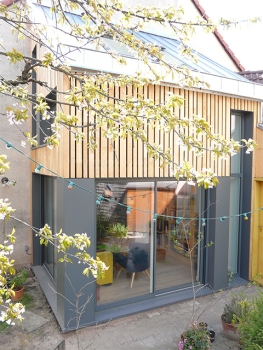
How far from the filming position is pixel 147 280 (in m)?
5.86

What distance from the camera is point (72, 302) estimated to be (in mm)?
4750

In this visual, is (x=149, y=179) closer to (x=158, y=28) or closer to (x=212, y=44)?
(x=158, y=28)

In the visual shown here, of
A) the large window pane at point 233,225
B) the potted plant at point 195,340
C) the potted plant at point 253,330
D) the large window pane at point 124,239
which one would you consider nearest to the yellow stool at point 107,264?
the large window pane at point 124,239

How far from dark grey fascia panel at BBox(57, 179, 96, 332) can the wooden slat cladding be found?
30 cm

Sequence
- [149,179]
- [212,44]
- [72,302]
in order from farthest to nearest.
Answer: [212,44]
[149,179]
[72,302]

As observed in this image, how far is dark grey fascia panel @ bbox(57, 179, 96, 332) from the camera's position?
4.68 metres

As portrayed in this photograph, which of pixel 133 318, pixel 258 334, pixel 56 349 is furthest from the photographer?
pixel 133 318

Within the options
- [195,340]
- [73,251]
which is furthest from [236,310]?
[73,251]

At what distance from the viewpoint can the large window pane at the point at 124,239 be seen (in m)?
5.42

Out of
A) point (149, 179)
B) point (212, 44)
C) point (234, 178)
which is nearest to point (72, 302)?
point (149, 179)

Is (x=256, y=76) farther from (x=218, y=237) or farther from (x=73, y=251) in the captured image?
A: (x=73, y=251)

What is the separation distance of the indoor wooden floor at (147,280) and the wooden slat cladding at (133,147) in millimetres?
1987

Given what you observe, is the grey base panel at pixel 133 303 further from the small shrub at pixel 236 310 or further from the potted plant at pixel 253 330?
the potted plant at pixel 253 330

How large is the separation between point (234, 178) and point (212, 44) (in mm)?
6443
